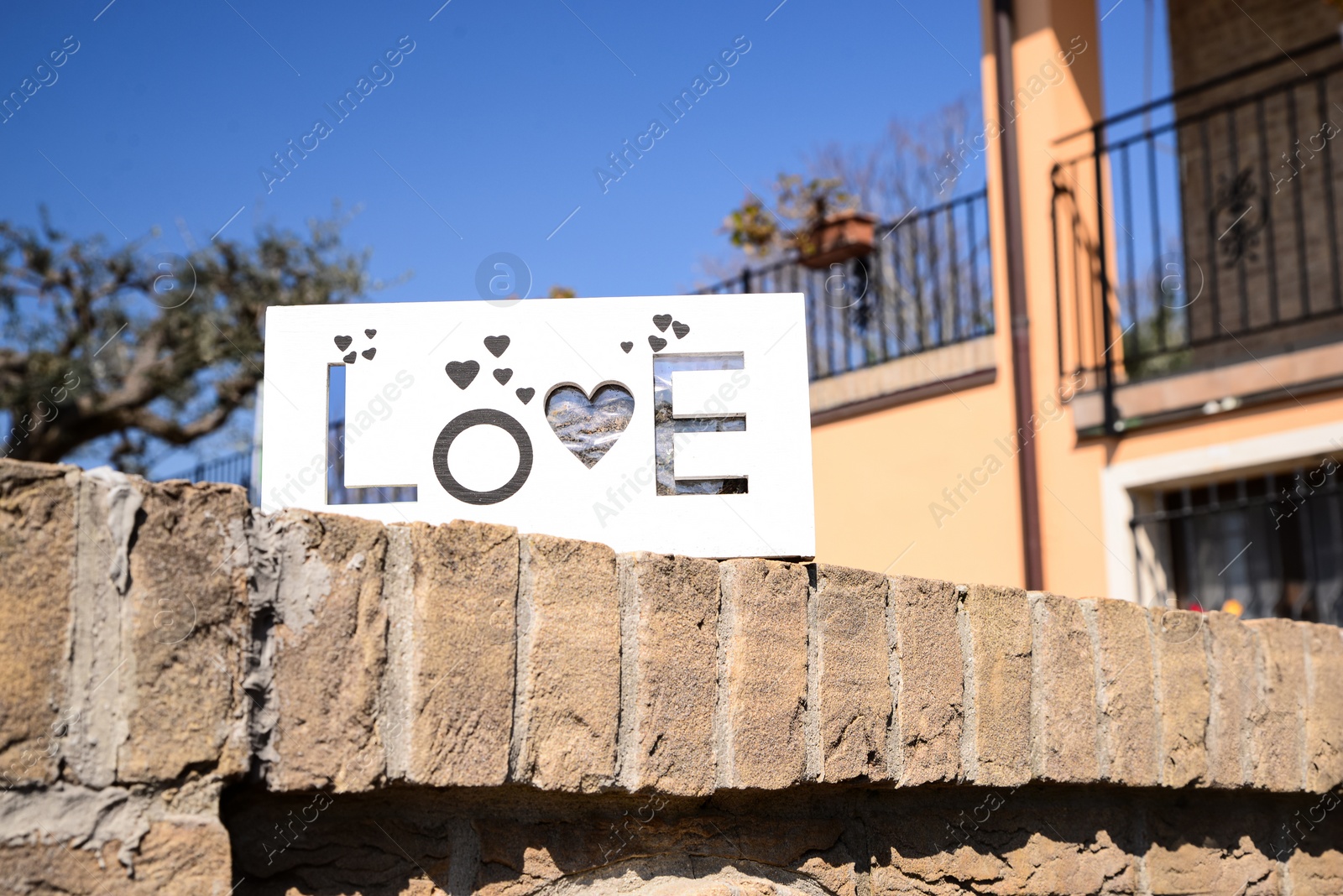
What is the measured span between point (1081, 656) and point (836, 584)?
582mm

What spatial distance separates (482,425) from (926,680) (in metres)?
0.75

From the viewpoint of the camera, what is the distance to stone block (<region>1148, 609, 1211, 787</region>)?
2.18 metres

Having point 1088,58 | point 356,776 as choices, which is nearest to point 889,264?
point 1088,58

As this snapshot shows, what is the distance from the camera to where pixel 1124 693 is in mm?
2111

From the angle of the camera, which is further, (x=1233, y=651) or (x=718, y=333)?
(x=1233, y=651)

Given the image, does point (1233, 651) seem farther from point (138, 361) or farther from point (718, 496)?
point (138, 361)

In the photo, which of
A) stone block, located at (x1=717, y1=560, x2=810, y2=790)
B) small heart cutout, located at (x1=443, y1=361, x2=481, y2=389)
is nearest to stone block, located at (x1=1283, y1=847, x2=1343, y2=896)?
stone block, located at (x1=717, y1=560, x2=810, y2=790)

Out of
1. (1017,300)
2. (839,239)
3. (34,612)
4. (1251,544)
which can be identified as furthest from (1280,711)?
(839,239)

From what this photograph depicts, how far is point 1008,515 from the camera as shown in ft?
20.7

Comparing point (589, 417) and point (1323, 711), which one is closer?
point (589, 417)

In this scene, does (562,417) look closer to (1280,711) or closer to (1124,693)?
(1124,693)

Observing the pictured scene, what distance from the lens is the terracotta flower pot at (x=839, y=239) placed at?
7840 mm

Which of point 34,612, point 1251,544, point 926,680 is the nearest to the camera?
point 34,612

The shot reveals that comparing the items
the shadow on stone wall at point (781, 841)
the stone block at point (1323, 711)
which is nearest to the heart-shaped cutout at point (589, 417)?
the shadow on stone wall at point (781, 841)
